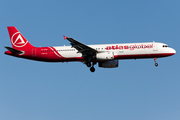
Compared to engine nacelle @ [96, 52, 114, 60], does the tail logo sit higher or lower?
higher

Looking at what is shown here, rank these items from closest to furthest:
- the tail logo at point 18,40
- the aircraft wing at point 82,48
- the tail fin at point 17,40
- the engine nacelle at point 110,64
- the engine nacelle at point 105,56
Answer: the aircraft wing at point 82,48 → the engine nacelle at point 105,56 → the engine nacelle at point 110,64 → the tail fin at point 17,40 → the tail logo at point 18,40

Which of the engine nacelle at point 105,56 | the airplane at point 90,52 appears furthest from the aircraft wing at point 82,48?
the engine nacelle at point 105,56

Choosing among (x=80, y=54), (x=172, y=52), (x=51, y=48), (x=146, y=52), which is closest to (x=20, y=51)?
(x=51, y=48)

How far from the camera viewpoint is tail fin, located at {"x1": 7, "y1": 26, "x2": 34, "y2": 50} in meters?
52.7

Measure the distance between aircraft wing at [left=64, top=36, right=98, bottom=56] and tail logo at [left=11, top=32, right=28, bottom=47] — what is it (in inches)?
417

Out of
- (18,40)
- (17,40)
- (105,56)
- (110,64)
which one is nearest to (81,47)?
(105,56)

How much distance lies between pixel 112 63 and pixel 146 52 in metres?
6.51

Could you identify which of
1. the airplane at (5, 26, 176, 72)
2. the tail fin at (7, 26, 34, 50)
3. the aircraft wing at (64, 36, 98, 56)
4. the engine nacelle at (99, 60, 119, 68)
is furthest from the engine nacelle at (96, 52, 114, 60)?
the tail fin at (7, 26, 34, 50)

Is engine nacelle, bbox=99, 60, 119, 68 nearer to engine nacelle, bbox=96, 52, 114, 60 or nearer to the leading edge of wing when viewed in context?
engine nacelle, bbox=96, 52, 114, 60

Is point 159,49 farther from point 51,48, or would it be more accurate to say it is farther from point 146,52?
point 51,48

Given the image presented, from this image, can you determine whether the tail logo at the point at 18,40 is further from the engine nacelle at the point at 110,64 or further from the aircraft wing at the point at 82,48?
the engine nacelle at the point at 110,64

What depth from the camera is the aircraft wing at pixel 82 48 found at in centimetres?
4659

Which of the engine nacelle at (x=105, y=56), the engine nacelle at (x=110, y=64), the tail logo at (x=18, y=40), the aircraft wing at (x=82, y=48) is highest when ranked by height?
the tail logo at (x=18, y=40)

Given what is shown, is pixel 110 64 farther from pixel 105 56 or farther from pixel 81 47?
pixel 81 47
